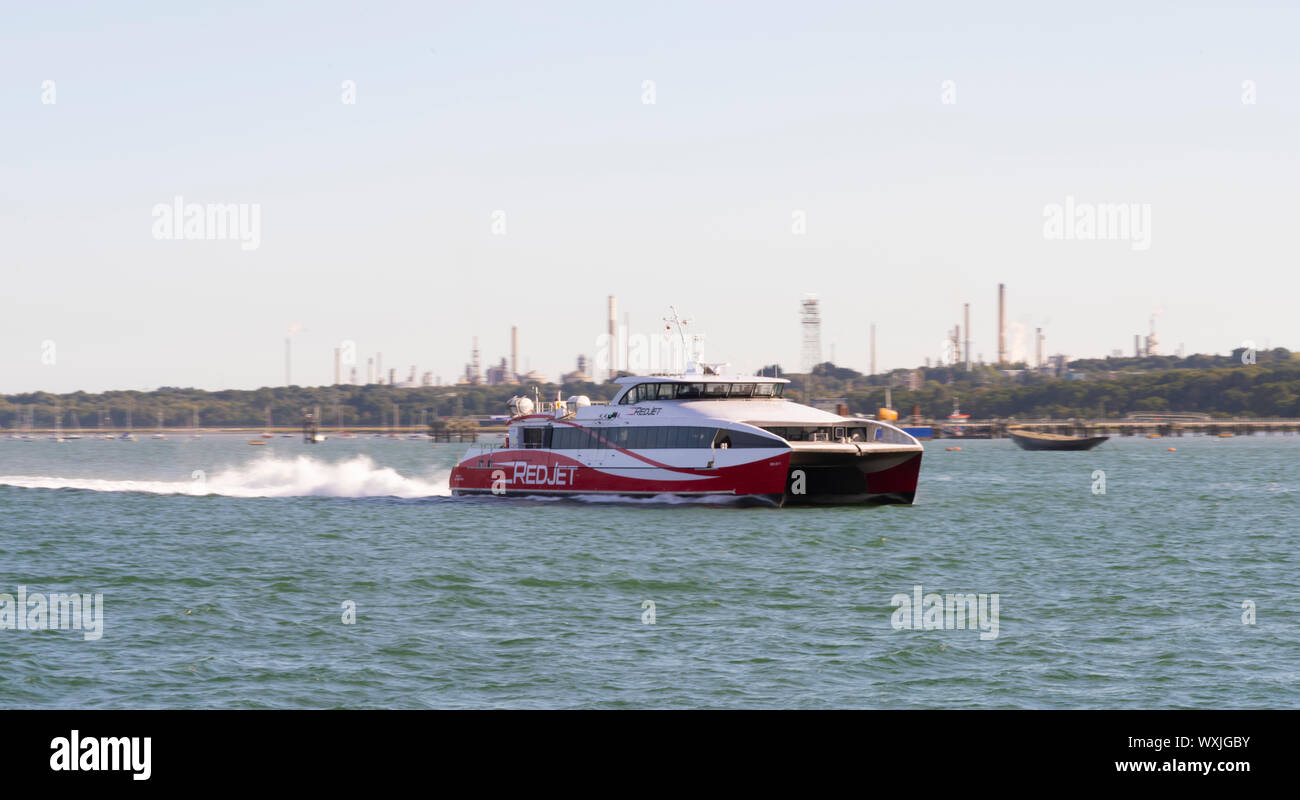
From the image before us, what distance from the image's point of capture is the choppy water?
1886 centimetres

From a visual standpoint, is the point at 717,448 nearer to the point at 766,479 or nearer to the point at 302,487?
the point at 766,479

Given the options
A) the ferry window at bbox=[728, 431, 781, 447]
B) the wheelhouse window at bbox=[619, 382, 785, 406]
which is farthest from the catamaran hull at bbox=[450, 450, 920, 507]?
the wheelhouse window at bbox=[619, 382, 785, 406]

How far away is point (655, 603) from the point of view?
89.0 ft

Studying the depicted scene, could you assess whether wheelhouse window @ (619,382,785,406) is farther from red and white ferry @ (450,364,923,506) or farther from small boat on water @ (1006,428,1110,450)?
small boat on water @ (1006,428,1110,450)

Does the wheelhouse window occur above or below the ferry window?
above
